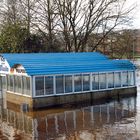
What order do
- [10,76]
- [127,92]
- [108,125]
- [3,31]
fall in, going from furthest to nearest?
[3,31]
[127,92]
[10,76]
[108,125]

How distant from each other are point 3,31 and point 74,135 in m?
30.5

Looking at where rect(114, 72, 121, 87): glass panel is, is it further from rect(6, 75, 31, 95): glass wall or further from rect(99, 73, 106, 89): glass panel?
rect(6, 75, 31, 95): glass wall

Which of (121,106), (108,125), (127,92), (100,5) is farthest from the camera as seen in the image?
(100,5)

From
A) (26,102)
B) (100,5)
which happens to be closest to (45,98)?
(26,102)

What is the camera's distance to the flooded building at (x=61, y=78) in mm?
25516

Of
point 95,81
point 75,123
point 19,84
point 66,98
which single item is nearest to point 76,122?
point 75,123

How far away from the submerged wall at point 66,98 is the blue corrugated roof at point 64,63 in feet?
5.94

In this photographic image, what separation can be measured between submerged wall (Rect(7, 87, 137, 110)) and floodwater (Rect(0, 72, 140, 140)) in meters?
0.94

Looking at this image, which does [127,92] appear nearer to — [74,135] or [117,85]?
[117,85]

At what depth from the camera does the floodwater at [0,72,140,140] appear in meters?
17.7

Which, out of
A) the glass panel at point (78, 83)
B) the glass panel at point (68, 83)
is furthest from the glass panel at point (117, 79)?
the glass panel at point (68, 83)

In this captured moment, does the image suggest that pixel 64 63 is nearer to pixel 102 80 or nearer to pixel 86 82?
pixel 86 82

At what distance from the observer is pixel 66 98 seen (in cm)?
2656

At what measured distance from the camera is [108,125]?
1975cm
